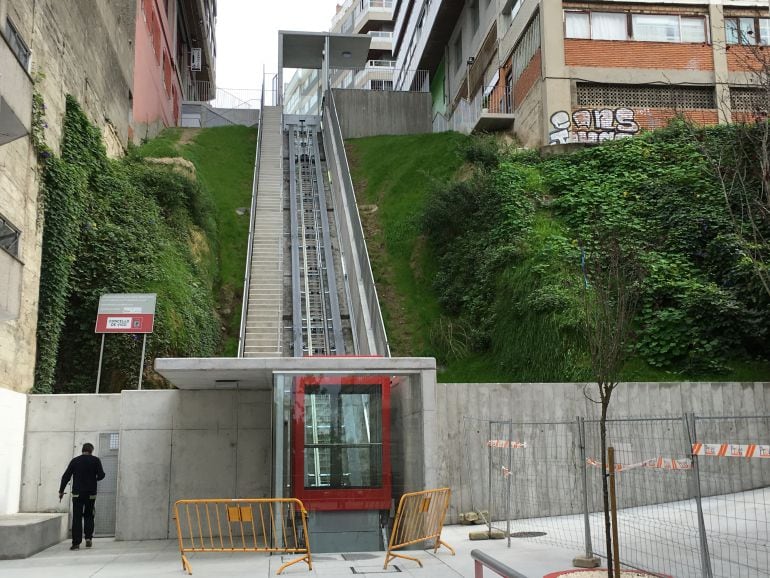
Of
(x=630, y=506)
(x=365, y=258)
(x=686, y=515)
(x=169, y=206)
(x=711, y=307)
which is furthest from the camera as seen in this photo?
(x=169, y=206)

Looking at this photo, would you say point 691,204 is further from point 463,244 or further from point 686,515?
point 686,515

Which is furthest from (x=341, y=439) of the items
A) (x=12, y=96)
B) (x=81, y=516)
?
(x=12, y=96)

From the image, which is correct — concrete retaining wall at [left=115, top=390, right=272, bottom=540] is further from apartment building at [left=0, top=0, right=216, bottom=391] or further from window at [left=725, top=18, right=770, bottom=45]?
window at [left=725, top=18, right=770, bottom=45]

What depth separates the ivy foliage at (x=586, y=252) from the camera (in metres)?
18.8

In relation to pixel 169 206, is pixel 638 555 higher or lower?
lower

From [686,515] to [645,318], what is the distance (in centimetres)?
832

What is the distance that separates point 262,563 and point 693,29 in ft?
89.4

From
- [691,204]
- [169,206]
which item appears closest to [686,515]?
[691,204]

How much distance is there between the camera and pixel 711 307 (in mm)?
19094

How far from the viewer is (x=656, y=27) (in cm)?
3073

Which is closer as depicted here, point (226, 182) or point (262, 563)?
point (262, 563)

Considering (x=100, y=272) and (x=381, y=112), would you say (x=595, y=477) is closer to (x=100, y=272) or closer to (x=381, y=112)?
(x=100, y=272)

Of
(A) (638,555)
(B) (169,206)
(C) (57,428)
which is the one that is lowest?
(A) (638,555)

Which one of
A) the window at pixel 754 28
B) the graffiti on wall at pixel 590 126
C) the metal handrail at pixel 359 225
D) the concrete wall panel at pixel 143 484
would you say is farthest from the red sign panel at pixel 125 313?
the window at pixel 754 28
